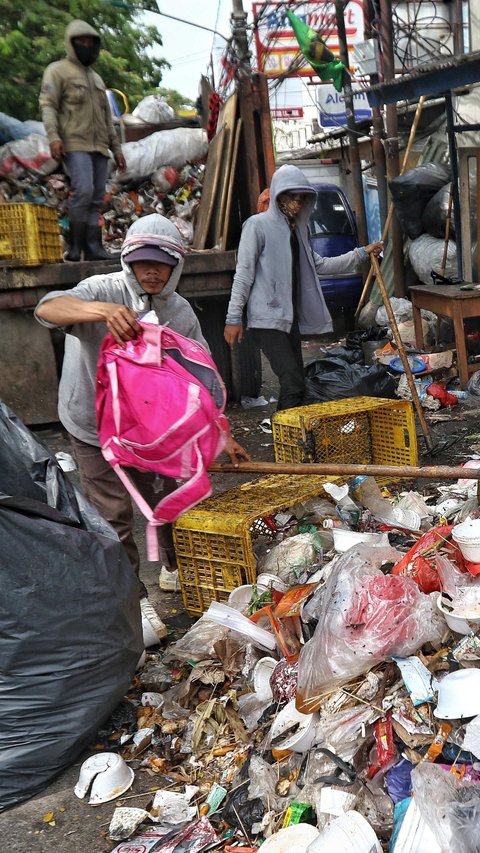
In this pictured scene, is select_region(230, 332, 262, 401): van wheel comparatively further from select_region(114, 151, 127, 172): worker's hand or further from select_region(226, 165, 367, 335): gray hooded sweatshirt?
select_region(114, 151, 127, 172): worker's hand

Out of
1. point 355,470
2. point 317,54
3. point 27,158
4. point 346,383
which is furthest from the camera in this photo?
point 317,54

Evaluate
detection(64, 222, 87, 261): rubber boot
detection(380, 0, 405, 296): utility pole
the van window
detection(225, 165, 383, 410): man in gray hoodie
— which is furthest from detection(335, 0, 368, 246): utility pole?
detection(225, 165, 383, 410): man in gray hoodie

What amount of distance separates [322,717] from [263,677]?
48 cm

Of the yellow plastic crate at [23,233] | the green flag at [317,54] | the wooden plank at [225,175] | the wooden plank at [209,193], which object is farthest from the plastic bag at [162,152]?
the green flag at [317,54]

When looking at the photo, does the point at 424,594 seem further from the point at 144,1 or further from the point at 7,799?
the point at 144,1

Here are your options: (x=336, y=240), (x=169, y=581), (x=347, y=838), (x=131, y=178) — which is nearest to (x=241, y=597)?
(x=169, y=581)

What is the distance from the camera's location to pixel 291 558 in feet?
12.1

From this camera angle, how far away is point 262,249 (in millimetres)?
5766

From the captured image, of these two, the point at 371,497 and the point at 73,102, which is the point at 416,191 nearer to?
the point at 73,102

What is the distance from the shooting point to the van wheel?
7473mm

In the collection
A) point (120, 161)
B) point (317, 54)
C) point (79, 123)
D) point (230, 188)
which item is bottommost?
point (230, 188)

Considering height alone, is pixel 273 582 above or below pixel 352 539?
below

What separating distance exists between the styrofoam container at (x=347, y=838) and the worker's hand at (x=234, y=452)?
1.47 meters

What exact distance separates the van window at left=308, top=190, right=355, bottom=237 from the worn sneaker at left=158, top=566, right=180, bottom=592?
852 centimetres
